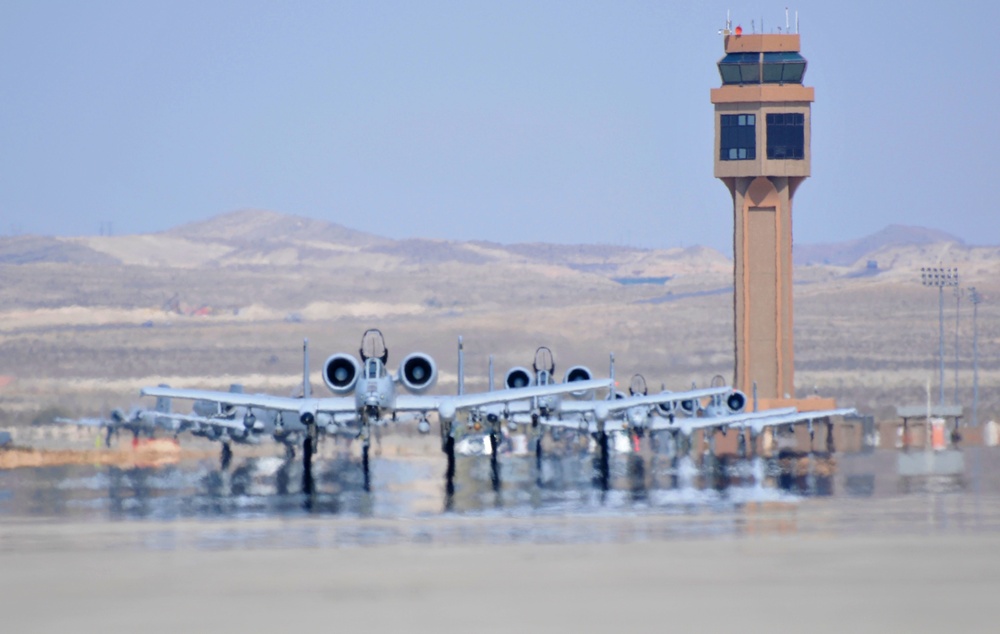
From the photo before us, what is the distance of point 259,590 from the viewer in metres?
25.8

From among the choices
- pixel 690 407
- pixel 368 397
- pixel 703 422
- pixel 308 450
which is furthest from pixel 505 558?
pixel 690 407

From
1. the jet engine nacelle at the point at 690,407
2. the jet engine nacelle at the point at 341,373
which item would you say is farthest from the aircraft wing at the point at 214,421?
the jet engine nacelle at the point at 690,407

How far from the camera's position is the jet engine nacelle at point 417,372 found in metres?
55.7

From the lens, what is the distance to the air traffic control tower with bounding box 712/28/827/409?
342 ft

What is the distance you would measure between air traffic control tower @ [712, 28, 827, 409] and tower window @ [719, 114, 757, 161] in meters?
0.07

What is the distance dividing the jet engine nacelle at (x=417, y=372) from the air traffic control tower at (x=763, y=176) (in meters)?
53.6

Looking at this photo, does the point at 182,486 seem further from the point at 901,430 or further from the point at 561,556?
the point at 901,430

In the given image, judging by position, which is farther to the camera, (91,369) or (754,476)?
(91,369)

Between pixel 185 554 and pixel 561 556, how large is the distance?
7845 mm

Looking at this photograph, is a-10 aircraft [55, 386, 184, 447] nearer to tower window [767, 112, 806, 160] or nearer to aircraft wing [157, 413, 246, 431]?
aircraft wing [157, 413, 246, 431]

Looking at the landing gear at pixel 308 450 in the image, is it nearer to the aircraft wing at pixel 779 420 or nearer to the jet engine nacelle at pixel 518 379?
the jet engine nacelle at pixel 518 379

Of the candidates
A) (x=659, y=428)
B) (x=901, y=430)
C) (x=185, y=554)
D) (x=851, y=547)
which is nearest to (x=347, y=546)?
(x=185, y=554)

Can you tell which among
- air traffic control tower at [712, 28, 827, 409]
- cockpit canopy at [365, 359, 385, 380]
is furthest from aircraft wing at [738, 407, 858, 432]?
cockpit canopy at [365, 359, 385, 380]

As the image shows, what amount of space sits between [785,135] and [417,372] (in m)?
55.9
